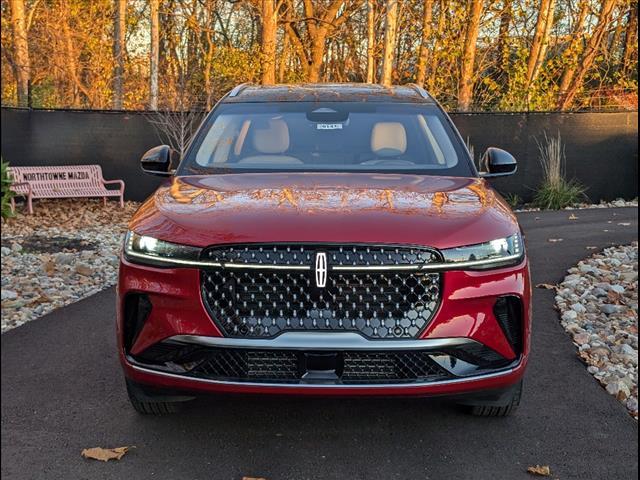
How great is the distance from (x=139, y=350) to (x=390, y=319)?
3.75 feet

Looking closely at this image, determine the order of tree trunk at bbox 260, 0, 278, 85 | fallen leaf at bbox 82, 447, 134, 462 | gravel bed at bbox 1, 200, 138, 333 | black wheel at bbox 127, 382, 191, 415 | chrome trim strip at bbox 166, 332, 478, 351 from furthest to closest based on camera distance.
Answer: tree trunk at bbox 260, 0, 278, 85, gravel bed at bbox 1, 200, 138, 333, black wheel at bbox 127, 382, 191, 415, fallen leaf at bbox 82, 447, 134, 462, chrome trim strip at bbox 166, 332, 478, 351

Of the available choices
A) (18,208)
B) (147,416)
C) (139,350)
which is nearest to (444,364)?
(139,350)

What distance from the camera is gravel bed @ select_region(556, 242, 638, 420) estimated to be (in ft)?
16.0

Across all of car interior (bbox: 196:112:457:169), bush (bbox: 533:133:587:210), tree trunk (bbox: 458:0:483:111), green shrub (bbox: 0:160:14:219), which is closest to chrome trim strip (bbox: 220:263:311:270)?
car interior (bbox: 196:112:457:169)

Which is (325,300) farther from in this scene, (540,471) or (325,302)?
(540,471)

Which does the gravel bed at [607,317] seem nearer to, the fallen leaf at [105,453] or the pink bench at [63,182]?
the fallen leaf at [105,453]

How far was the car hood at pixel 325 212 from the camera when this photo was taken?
330 cm

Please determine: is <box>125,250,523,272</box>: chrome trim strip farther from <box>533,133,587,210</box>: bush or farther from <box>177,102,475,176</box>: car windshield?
<box>533,133,587,210</box>: bush

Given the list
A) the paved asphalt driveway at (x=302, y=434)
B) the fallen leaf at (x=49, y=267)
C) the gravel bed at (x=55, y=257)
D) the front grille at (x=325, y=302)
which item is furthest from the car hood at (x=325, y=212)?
the fallen leaf at (x=49, y=267)

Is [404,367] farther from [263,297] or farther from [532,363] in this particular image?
[532,363]

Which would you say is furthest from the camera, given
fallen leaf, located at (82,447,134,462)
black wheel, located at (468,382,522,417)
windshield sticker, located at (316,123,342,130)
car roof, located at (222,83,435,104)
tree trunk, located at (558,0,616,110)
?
tree trunk, located at (558,0,616,110)

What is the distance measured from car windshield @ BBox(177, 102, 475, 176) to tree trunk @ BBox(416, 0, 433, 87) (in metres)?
16.4

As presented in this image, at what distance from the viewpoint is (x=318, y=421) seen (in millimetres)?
4023

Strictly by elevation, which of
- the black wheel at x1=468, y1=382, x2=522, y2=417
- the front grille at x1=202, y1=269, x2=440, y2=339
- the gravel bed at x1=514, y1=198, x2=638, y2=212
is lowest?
the gravel bed at x1=514, y1=198, x2=638, y2=212
